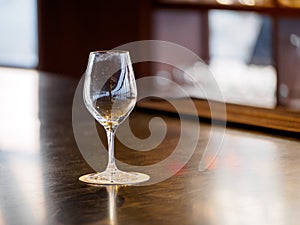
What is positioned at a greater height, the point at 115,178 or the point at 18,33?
the point at 115,178

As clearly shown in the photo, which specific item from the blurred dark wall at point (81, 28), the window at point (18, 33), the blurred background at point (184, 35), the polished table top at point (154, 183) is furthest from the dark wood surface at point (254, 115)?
the window at point (18, 33)

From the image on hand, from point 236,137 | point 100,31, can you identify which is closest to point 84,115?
point 236,137

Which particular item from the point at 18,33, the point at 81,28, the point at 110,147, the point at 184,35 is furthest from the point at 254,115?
the point at 18,33

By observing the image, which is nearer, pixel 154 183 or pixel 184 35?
pixel 154 183

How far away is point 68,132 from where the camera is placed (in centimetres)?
169

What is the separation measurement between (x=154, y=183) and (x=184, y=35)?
3.76 meters

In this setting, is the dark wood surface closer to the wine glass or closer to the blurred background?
the wine glass

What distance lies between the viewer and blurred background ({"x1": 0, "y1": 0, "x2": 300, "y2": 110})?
14.1 feet

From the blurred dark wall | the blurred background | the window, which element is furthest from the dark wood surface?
the window

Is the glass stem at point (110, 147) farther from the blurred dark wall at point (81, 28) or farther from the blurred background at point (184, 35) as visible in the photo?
the blurred dark wall at point (81, 28)

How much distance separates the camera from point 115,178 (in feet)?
4.01

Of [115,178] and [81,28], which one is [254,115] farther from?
[81,28]

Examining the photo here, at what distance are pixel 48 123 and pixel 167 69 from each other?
10.6 ft

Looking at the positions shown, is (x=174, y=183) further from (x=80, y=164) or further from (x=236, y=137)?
(x=236, y=137)
